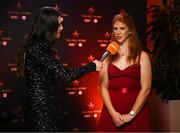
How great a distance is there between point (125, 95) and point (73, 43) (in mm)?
1449

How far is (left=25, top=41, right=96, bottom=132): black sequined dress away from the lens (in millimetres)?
2314

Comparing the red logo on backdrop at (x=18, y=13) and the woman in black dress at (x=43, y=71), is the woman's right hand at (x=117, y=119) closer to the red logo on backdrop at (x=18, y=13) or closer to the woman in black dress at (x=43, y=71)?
the woman in black dress at (x=43, y=71)

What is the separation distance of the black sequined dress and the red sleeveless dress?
62 centimetres

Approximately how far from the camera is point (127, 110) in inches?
118

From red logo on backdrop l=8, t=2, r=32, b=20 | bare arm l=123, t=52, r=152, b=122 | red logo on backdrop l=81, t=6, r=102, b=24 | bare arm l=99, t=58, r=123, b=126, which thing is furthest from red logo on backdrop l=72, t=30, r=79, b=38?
bare arm l=123, t=52, r=152, b=122

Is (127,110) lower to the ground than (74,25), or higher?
lower

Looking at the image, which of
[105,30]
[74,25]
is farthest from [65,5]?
[105,30]

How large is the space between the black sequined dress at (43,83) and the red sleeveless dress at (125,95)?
0.62 m

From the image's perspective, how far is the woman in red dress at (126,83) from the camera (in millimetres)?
2955

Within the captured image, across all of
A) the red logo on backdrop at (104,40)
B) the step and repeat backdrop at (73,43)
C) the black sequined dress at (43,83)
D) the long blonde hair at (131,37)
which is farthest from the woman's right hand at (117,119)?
the red logo on backdrop at (104,40)

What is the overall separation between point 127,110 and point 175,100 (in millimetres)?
1283

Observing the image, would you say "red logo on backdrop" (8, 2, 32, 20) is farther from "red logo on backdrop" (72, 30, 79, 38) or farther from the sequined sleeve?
the sequined sleeve

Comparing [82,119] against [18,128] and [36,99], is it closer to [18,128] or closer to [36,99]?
[18,128]

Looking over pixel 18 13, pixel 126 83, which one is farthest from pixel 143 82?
pixel 18 13
